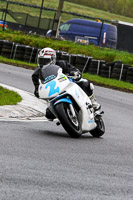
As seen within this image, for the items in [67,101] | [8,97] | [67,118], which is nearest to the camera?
[67,118]

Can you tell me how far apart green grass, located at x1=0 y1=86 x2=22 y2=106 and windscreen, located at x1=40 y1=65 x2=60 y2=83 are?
8.87 ft

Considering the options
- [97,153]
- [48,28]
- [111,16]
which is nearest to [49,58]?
[97,153]

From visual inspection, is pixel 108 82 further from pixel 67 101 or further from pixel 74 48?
pixel 67 101

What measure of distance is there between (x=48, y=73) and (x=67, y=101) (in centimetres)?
67

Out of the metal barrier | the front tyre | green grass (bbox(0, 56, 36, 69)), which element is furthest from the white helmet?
green grass (bbox(0, 56, 36, 69))

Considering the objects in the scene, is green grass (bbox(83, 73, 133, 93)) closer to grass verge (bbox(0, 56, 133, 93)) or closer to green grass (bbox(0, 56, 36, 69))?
grass verge (bbox(0, 56, 133, 93))

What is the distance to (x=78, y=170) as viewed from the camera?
621 centimetres

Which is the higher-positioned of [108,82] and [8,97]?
[8,97]

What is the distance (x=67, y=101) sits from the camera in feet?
27.7

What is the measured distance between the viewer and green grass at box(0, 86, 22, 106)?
11.9 meters

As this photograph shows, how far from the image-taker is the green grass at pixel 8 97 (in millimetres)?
11858

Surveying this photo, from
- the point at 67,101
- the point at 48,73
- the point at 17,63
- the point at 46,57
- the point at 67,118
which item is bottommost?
the point at 17,63

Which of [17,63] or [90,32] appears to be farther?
[90,32]

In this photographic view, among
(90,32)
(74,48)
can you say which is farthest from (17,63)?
(90,32)
